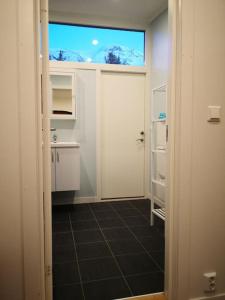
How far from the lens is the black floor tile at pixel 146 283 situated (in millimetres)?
1801

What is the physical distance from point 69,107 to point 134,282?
256cm

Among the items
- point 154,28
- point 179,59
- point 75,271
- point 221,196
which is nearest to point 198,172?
point 221,196

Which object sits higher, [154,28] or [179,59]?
[154,28]

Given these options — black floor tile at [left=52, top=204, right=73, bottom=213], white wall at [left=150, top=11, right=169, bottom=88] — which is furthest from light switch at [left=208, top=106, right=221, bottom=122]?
black floor tile at [left=52, top=204, right=73, bottom=213]

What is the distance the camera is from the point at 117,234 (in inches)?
108

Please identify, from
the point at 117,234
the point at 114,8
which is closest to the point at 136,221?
the point at 117,234

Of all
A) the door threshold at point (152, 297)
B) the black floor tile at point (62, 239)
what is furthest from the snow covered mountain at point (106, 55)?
the door threshold at point (152, 297)

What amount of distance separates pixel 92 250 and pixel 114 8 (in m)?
3.10

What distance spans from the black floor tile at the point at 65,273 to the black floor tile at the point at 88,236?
445 millimetres

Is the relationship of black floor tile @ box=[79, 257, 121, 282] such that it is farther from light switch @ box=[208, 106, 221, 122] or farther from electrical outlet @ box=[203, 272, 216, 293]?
light switch @ box=[208, 106, 221, 122]

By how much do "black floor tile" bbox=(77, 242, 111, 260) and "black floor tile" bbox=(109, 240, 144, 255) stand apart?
Result: 73mm

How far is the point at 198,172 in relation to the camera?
5.01 ft

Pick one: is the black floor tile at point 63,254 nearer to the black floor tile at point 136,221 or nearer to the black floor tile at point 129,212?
the black floor tile at point 136,221

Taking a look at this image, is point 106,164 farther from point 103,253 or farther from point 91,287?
point 91,287
